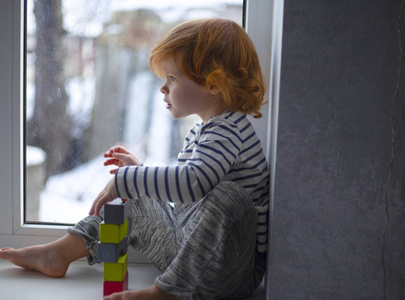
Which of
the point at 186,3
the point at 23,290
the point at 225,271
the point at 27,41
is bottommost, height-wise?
the point at 23,290

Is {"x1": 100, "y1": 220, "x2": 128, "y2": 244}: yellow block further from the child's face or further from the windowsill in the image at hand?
the child's face

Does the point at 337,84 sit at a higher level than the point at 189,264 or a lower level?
higher

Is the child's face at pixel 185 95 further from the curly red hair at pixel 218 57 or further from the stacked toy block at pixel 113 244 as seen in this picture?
the stacked toy block at pixel 113 244

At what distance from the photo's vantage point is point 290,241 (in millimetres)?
854

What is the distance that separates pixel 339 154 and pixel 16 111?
0.87 metres

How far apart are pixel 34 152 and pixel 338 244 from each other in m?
0.86

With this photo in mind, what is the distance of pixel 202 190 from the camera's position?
3.00ft

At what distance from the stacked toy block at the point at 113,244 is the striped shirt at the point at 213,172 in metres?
0.04

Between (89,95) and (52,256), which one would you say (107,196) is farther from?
(89,95)

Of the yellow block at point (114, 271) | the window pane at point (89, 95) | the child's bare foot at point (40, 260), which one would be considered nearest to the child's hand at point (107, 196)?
the yellow block at point (114, 271)

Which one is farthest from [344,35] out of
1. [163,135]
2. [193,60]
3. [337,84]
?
[163,135]

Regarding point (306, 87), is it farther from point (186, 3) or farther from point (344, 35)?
point (186, 3)

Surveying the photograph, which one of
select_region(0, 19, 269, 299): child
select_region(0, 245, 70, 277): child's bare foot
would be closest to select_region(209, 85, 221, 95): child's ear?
select_region(0, 19, 269, 299): child

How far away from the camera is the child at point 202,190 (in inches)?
33.9
